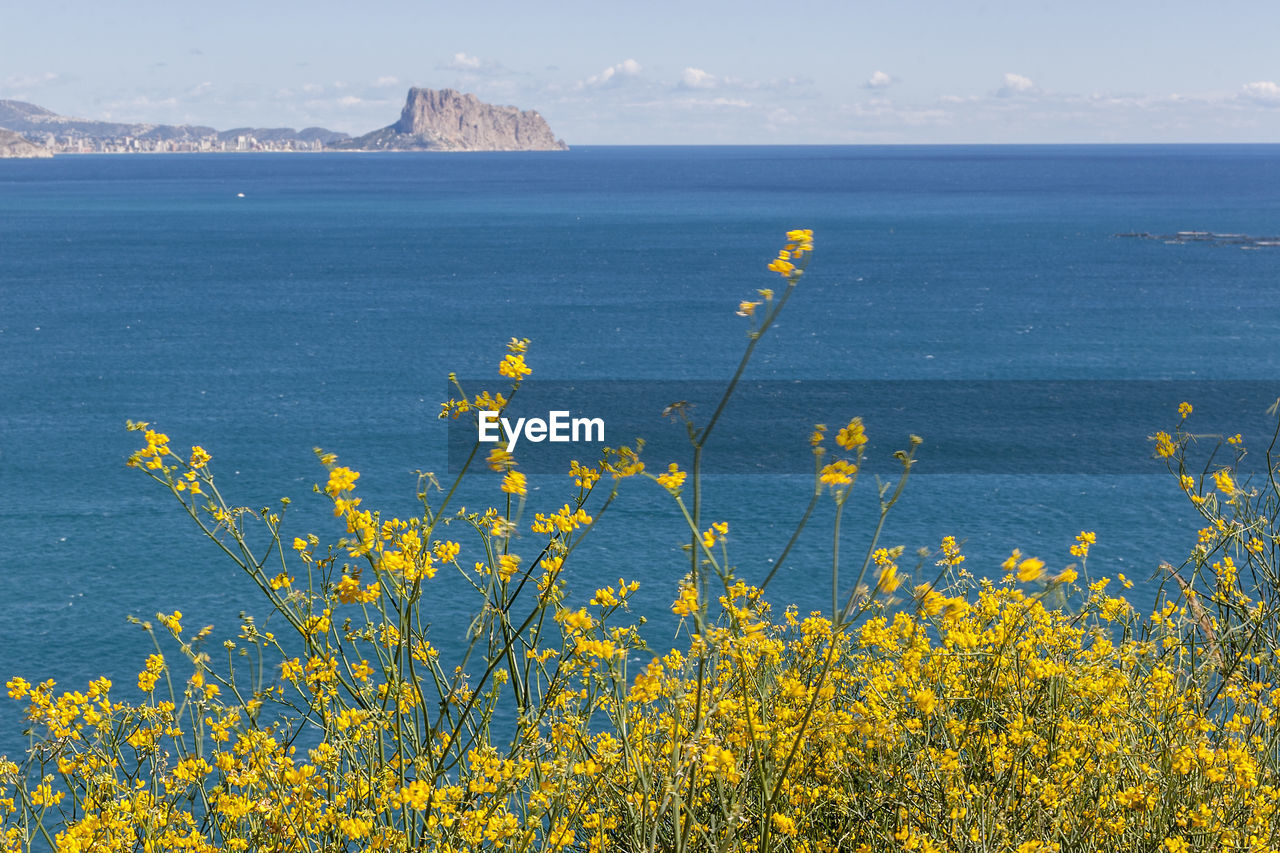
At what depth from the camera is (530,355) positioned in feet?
219

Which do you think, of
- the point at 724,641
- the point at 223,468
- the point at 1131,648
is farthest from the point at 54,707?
the point at 223,468

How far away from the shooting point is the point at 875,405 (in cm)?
5550

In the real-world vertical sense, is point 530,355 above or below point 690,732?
below

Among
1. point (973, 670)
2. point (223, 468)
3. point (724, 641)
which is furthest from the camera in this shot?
point (223, 468)

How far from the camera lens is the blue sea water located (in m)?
38.2

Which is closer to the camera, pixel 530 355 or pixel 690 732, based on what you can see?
pixel 690 732

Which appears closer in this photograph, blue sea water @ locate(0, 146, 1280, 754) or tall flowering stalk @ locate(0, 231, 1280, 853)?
tall flowering stalk @ locate(0, 231, 1280, 853)

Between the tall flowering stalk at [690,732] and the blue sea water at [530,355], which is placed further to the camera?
the blue sea water at [530,355]

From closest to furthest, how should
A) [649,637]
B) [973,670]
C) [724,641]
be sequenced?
[724,641], [973,670], [649,637]

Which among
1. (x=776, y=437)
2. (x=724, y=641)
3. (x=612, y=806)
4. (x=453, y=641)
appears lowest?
(x=453, y=641)

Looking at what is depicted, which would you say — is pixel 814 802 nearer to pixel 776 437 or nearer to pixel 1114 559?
pixel 1114 559

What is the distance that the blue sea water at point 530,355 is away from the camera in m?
38.2

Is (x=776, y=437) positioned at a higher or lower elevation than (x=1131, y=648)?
lower

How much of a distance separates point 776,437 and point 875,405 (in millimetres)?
7279
